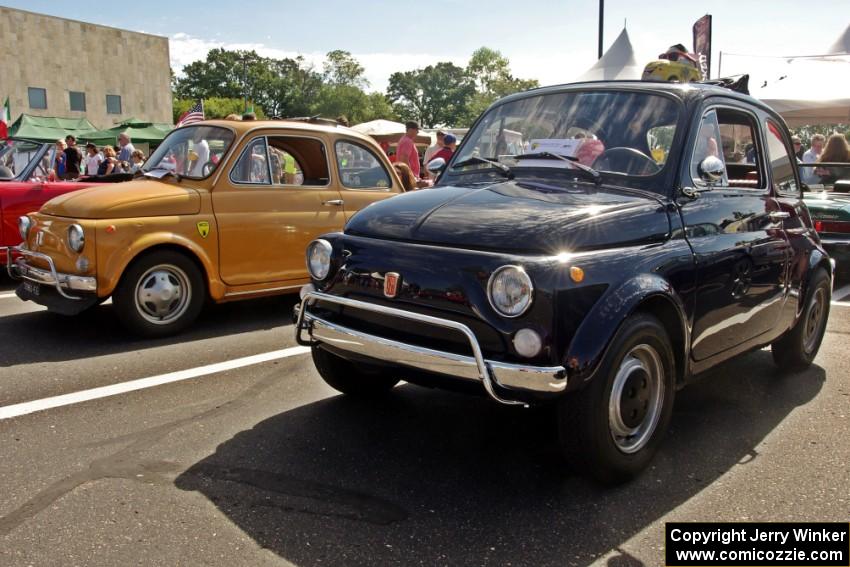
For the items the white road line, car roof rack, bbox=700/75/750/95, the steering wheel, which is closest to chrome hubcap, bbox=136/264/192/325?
the white road line

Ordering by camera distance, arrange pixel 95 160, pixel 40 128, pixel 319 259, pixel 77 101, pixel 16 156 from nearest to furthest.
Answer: pixel 319 259 → pixel 16 156 → pixel 95 160 → pixel 40 128 → pixel 77 101

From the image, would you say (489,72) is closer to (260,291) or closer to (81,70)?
(81,70)

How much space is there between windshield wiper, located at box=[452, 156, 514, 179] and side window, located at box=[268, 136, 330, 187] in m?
2.81

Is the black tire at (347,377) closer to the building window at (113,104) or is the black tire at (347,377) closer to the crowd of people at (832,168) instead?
the crowd of people at (832,168)

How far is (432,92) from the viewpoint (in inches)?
5251

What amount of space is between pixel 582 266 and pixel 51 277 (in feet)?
14.8

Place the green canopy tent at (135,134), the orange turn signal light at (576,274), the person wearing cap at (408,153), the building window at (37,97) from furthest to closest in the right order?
the building window at (37,97)
the green canopy tent at (135,134)
the person wearing cap at (408,153)
the orange turn signal light at (576,274)

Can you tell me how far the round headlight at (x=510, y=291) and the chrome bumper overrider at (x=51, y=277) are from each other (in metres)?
3.85

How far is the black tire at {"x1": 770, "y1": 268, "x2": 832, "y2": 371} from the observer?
500 centimetres

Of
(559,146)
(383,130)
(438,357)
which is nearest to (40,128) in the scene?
(383,130)

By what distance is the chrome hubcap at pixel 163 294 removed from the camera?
5938 millimetres

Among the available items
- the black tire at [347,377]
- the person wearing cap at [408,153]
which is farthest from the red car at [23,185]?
the black tire at [347,377]

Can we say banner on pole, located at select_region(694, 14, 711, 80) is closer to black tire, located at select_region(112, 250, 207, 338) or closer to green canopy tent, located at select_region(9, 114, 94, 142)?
black tire, located at select_region(112, 250, 207, 338)

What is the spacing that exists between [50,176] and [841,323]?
8.86 meters
